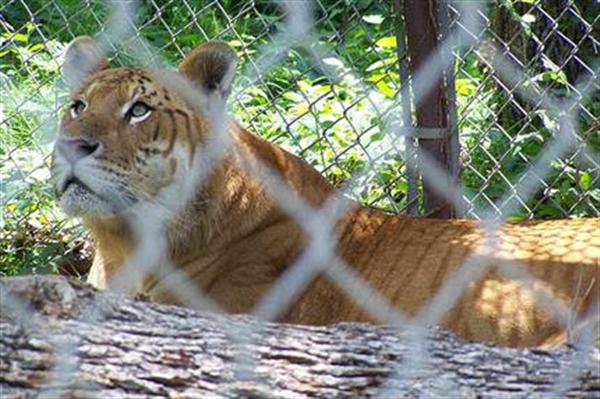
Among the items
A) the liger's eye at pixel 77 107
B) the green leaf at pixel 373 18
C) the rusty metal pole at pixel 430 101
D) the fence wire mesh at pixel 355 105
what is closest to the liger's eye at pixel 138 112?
the liger's eye at pixel 77 107

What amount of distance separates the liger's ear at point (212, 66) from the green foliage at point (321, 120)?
1.69ft

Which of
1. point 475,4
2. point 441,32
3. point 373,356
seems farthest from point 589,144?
point 373,356

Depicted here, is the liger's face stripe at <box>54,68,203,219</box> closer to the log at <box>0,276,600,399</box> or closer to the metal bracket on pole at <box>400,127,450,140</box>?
the metal bracket on pole at <box>400,127,450,140</box>

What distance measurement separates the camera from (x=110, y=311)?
1.90 meters

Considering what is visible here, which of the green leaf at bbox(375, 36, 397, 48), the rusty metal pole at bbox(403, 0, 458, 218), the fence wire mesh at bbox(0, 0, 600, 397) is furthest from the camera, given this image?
the green leaf at bbox(375, 36, 397, 48)

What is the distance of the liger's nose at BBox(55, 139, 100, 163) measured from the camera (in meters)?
2.89

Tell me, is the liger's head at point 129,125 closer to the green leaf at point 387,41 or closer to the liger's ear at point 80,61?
the liger's ear at point 80,61

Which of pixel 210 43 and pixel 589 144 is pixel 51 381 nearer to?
pixel 210 43

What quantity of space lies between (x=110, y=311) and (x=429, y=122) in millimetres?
1737

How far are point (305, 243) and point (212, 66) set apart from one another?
1.44 ft

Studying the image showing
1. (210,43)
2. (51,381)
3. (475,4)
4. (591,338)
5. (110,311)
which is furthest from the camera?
(475,4)

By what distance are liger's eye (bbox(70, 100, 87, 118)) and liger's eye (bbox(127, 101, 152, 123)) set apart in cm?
10

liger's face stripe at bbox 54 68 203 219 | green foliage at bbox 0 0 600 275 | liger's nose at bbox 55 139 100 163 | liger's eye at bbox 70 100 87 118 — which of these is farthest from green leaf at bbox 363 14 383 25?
liger's nose at bbox 55 139 100 163

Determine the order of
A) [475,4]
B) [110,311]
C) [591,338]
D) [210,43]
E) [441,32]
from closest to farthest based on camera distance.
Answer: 1. [110,311]
2. [591,338]
3. [210,43]
4. [441,32]
5. [475,4]
